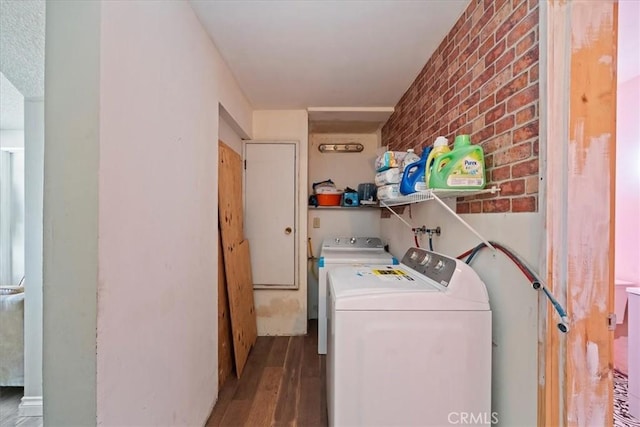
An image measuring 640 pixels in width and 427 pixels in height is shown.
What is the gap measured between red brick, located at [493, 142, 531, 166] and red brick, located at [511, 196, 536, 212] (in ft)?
0.53

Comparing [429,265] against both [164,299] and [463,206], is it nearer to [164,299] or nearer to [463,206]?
[463,206]

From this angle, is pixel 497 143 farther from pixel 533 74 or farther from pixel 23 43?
pixel 23 43

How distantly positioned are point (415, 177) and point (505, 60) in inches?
25.5

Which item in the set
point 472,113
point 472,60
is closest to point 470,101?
point 472,113

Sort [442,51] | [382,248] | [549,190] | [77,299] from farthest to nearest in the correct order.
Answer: [382,248], [442,51], [549,190], [77,299]

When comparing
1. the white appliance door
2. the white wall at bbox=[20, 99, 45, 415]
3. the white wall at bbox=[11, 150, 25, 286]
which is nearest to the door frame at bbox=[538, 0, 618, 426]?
the white appliance door

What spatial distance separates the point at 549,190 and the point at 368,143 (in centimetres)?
291

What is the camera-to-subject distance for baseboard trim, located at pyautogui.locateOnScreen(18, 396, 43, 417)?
1.87 meters

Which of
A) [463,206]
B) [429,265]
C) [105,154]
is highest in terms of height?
[105,154]

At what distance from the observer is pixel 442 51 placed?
182cm

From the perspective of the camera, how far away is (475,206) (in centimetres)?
144

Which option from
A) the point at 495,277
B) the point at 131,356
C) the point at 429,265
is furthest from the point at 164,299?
the point at 495,277

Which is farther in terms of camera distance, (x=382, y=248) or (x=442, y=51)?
(x=382, y=248)

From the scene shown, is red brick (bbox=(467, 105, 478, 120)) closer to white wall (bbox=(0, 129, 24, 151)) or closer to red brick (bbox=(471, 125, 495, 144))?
red brick (bbox=(471, 125, 495, 144))
